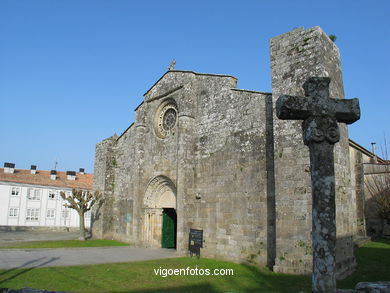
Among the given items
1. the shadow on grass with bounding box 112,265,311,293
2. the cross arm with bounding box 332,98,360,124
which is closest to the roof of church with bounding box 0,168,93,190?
the shadow on grass with bounding box 112,265,311,293

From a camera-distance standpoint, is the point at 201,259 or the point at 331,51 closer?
the point at 331,51

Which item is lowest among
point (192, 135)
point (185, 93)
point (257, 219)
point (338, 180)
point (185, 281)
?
point (185, 281)

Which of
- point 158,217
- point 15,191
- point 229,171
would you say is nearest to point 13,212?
point 15,191

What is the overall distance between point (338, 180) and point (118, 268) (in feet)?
26.3

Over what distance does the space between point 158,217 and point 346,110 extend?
14070 mm

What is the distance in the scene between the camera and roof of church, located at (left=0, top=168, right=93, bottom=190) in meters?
39.7

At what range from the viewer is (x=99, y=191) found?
22406mm

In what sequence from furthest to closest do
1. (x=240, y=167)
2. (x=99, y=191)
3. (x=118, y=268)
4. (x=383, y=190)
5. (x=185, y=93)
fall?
(x=99, y=191) → (x=383, y=190) → (x=185, y=93) → (x=240, y=167) → (x=118, y=268)

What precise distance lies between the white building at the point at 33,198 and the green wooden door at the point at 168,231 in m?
29.2

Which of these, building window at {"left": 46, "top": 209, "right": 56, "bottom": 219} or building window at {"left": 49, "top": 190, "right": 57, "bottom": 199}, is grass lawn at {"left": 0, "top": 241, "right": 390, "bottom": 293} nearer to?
building window at {"left": 49, "top": 190, "right": 57, "bottom": 199}

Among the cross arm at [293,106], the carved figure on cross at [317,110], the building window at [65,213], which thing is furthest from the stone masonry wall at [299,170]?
the building window at [65,213]

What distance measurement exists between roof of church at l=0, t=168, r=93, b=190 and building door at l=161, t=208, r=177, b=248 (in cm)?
2919

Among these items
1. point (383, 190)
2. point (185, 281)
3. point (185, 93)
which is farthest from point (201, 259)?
point (383, 190)

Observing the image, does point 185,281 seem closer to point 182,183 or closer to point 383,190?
point 182,183
